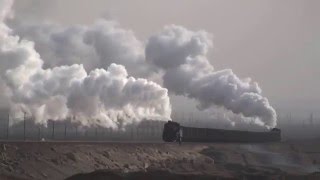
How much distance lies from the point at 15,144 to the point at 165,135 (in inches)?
1524

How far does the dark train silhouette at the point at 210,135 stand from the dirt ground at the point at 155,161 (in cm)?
440

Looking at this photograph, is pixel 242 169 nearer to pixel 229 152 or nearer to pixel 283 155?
pixel 229 152

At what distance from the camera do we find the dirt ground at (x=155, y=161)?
64000mm

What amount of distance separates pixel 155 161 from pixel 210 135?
111ft

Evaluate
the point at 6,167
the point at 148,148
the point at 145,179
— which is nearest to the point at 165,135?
the point at 148,148

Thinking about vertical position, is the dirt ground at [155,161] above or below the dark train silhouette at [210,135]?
below

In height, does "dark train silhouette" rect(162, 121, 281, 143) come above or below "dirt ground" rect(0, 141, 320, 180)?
above

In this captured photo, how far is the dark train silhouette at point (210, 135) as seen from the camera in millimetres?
107375

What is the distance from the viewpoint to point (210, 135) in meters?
118

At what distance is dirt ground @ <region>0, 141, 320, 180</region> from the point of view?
64000 mm

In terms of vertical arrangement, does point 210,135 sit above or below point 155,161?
above

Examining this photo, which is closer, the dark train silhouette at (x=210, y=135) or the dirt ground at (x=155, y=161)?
the dirt ground at (x=155, y=161)

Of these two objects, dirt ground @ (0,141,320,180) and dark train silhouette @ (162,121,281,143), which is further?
dark train silhouette @ (162,121,281,143)

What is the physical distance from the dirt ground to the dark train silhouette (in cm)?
440
